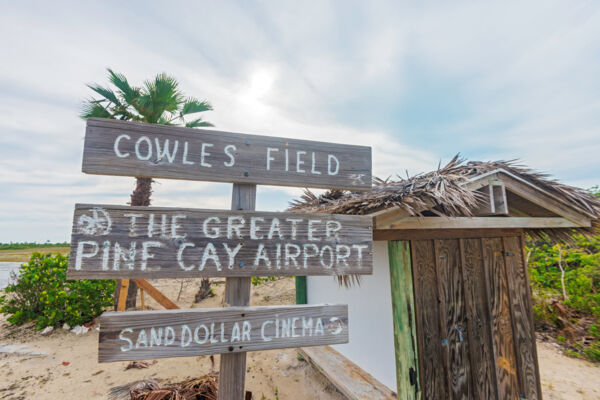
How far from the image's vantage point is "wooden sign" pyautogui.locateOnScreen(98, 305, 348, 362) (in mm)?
1483

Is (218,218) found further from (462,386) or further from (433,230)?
(462,386)

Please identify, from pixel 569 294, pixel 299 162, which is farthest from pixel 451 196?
pixel 569 294

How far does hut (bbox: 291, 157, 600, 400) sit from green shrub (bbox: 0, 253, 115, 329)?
22.3 feet

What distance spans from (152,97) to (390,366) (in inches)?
304

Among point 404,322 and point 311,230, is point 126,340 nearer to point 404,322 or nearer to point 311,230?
point 311,230

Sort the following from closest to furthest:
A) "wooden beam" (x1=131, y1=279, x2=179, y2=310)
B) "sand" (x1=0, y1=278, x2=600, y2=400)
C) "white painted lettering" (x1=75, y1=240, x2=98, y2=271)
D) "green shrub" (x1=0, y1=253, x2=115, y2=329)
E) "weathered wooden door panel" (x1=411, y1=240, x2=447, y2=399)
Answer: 1. "white painted lettering" (x1=75, y1=240, x2=98, y2=271)
2. "weathered wooden door panel" (x1=411, y1=240, x2=447, y2=399)
3. "sand" (x1=0, y1=278, x2=600, y2=400)
4. "wooden beam" (x1=131, y1=279, x2=179, y2=310)
5. "green shrub" (x1=0, y1=253, x2=115, y2=329)

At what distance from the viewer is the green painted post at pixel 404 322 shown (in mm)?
2969

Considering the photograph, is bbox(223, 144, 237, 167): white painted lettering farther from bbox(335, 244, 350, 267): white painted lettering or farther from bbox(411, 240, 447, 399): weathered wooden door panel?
bbox(411, 240, 447, 399): weathered wooden door panel

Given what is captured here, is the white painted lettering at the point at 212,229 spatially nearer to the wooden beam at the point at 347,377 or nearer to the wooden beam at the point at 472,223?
the wooden beam at the point at 472,223

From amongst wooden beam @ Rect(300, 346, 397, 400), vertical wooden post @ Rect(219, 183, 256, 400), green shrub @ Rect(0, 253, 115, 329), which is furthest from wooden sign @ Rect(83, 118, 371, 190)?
green shrub @ Rect(0, 253, 115, 329)

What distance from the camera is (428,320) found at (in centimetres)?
310

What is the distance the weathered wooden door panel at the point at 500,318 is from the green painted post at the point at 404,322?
3.79ft

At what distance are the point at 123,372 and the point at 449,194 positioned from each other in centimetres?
615

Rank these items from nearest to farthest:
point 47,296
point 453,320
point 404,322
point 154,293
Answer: point 404,322
point 453,320
point 154,293
point 47,296
